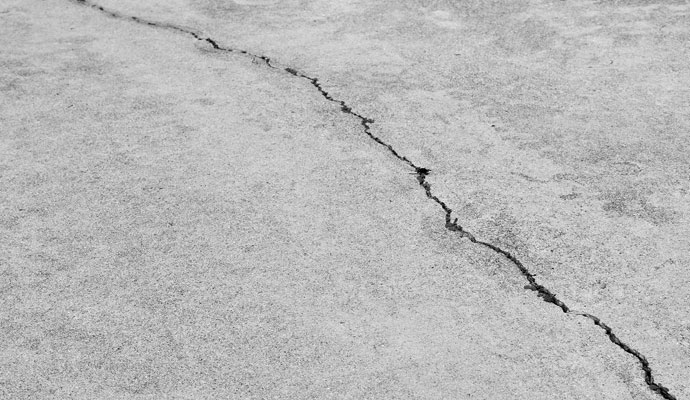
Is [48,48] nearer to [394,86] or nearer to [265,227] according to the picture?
[394,86]

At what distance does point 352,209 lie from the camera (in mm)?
4789

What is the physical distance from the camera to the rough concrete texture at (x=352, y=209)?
3627 millimetres

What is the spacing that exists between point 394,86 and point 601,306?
2907 mm

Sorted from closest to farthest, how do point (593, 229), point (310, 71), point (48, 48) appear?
point (593, 229) < point (310, 71) < point (48, 48)

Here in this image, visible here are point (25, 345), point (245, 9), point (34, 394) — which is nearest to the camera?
point (34, 394)

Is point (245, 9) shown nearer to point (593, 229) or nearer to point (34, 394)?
point (593, 229)

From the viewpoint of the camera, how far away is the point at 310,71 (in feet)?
22.2

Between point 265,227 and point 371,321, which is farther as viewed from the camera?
point 265,227

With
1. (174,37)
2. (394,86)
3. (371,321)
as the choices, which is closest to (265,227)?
(371,321)

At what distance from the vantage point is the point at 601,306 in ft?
12.8

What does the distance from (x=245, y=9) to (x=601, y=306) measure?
5.29 m

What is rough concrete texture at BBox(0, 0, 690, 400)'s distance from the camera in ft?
11.9

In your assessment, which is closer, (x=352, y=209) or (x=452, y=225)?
(x=452, y=225)

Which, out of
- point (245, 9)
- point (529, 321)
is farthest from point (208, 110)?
point (529, 321)
